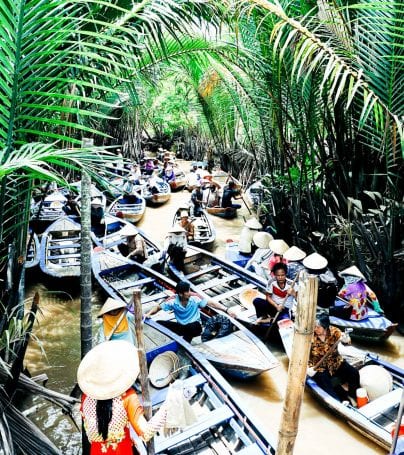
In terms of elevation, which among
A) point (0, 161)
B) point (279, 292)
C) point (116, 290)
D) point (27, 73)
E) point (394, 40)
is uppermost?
point (394, 40)

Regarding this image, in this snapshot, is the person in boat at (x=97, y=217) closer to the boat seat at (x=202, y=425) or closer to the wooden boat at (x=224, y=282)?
the wooden boat at (x=224, y=282)

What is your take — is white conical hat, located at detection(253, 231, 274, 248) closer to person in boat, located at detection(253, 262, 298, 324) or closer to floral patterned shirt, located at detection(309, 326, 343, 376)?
person in boat, located at detection(253, 262, 298, 324)

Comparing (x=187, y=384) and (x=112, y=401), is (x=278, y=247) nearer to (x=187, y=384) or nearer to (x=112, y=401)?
(x=187, y=384)

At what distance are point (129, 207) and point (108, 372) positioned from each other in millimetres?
9750

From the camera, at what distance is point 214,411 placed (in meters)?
3.81

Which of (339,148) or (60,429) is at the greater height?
(339,148)

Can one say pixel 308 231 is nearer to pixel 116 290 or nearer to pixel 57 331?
pixel 116 290

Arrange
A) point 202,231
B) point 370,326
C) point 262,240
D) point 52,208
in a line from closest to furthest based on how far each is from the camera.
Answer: point 370,326 → point 262,240 → point 202,231 → point 52,208

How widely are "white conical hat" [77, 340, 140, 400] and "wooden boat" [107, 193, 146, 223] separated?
8.82 m

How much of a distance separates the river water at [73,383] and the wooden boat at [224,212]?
5716mm

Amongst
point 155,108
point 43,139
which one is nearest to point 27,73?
point 43,139

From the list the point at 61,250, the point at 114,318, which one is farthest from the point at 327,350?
the point at 61,250

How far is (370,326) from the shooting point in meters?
5.55

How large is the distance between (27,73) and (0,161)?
2.24 ft
